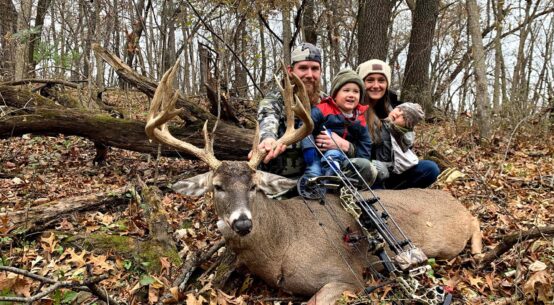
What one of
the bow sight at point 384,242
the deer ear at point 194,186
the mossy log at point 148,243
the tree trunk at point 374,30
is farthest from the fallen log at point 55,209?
the tree trunk at point 374,30

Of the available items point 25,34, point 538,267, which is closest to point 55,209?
point 538,267

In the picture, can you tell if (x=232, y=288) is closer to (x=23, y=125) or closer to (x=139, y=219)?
(x=139, y=219)

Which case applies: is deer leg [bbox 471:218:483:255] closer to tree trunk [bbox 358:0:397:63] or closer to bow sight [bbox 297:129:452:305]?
bow sight [bbox 297:129:452:305]

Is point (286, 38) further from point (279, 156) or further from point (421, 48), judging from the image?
point (279, 156)

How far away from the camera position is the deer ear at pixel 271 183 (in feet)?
13.6

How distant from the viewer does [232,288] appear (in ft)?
13.3

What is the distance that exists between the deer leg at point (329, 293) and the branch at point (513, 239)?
120 centimetres

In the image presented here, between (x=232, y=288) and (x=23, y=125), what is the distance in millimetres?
4648

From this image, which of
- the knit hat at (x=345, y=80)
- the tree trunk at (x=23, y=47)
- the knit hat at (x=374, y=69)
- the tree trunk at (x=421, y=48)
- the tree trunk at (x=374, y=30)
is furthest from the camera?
the tree trunk at (x=421, y=48)

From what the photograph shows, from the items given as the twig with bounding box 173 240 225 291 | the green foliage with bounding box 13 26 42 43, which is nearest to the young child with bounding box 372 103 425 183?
the twig with bounding box 173 240 225 291

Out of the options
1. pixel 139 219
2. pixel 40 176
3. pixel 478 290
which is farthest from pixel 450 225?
pixel 40 176

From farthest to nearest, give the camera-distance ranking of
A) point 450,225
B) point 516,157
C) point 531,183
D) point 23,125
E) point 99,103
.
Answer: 1. point 99,103
2. point 516,157
3. point 23,125
4. point 531,183
5. point 450,225

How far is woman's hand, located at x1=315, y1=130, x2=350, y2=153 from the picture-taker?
479cm

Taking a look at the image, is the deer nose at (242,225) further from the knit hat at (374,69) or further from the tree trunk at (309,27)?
the tree trunk at (309,27)
